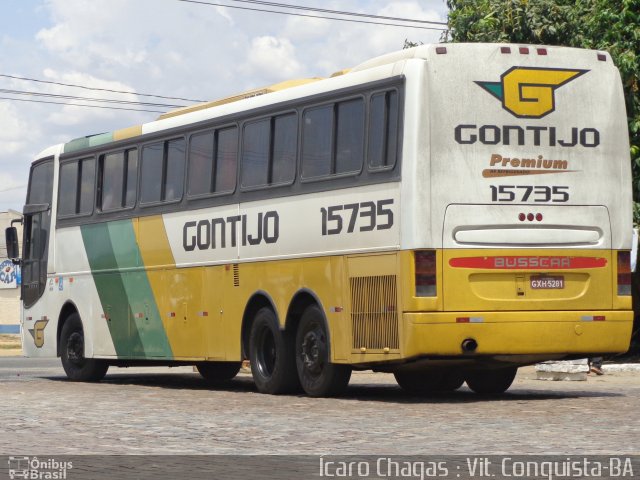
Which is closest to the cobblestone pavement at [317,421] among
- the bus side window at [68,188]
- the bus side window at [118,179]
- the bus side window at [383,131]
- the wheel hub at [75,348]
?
the bus side window at [383,131]

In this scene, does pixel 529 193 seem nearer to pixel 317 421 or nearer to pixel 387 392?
pixel 317 421

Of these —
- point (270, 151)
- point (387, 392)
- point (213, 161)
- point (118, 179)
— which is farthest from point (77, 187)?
point (387, 392)

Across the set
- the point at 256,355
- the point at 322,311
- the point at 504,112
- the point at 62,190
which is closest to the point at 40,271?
the point at 62,190

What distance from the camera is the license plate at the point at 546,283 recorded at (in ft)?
54.3

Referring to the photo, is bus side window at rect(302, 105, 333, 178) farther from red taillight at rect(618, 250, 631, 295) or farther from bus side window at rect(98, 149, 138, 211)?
bus side window at rect(98, 149, 138, 211)

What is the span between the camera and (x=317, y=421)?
565 inches

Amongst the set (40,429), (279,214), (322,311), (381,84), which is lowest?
(40,429)

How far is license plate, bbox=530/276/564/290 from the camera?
16547 mm

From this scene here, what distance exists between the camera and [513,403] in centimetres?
1653

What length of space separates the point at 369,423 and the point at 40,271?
12.0 meters

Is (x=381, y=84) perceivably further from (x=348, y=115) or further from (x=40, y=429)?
(x=40, y=429)

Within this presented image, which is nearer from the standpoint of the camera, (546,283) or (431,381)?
(546,283)

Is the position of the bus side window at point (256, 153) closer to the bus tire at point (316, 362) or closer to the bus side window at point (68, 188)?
the bus tire at point (316, 362)

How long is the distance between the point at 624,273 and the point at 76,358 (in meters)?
10.0
